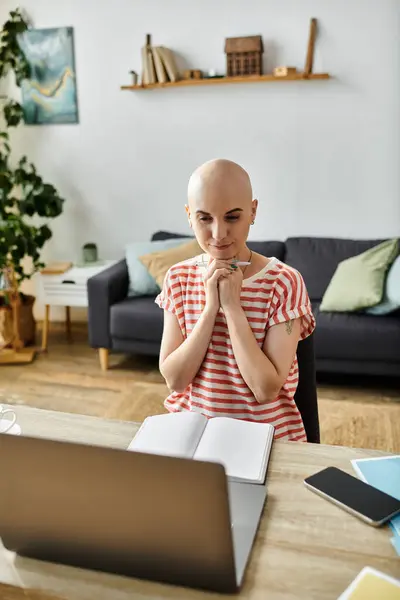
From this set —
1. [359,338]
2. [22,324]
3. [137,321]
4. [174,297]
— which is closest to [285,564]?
[174,297]

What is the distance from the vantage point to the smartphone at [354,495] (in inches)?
38.0

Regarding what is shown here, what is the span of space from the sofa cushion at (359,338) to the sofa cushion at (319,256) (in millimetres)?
419

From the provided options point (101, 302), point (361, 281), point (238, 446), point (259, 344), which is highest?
point (259, 344)

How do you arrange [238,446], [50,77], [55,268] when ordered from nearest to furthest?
[238,446] → [55,268] → [50,77]

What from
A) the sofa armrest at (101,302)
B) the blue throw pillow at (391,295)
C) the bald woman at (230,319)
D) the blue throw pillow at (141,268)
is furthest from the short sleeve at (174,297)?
the blue throw pillow at (141,268)

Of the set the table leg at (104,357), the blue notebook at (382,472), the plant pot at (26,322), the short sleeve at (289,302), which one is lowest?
the table leg at (104,357)

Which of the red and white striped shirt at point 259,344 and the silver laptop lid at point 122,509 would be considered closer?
the silver laptop lid at point 122,509

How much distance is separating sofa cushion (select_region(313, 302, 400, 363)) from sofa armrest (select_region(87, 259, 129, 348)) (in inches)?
46.2

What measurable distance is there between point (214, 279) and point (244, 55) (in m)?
2.75

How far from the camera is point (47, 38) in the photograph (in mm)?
4066

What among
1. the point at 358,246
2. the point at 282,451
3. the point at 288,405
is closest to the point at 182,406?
the point at 288,405

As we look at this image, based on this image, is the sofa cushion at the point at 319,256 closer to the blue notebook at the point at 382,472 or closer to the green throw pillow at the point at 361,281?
the green throw pillow at the point at 361,281

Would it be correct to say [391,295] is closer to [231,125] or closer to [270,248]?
[270,248]

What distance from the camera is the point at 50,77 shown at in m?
4.12
